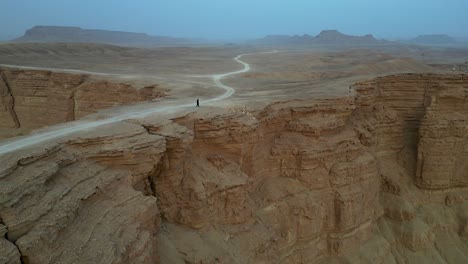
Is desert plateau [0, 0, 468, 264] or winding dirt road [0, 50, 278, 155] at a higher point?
winding dirt road [0, 50, 278, 155]

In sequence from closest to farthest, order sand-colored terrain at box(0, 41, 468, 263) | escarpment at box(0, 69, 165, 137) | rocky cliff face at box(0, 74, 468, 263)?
rocky cliff face at box(0, 74, 468, 263) → sand-colored terrain at box(0, 41, 468, 263) → escarpment at box(0, 69, 165, 137)

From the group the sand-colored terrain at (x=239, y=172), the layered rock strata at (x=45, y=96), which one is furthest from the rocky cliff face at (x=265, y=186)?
the layered rock strata at (x=45, y=96)

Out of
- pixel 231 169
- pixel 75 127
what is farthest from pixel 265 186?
pixel 75 127

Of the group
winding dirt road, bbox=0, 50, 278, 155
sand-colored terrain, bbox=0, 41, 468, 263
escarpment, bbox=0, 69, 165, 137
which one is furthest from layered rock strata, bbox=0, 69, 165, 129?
winding dirt road, bbox=0, 50, 278, 155

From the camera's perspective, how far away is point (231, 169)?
853 inches

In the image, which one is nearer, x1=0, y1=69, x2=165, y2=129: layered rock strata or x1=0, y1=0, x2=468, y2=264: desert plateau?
x1=0, y1=0, x2=468, y2=264: desert plateau

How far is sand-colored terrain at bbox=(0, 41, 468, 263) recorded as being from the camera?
13.9 metres

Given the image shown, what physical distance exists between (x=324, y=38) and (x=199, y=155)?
18344cm

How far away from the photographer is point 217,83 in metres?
36.0

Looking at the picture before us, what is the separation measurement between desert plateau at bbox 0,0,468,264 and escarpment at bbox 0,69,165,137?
0.12 meters

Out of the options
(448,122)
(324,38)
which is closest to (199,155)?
(448,122)

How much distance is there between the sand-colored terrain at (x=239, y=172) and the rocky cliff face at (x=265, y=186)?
0.23ft

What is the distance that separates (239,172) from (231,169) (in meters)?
0.47

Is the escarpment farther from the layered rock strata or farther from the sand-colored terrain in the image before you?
the sand-colored terrain
